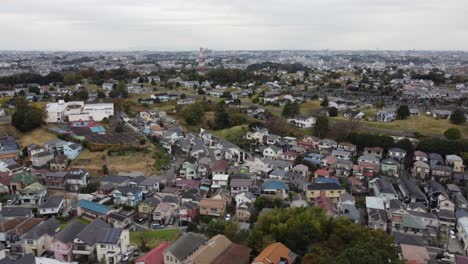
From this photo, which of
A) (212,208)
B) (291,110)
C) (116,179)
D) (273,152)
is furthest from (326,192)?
(291,110)

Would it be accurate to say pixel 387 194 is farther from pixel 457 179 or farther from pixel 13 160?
pixel 13 160

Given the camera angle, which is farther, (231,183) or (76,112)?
(76,112)

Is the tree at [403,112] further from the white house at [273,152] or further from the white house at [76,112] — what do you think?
the white house at [76,112]

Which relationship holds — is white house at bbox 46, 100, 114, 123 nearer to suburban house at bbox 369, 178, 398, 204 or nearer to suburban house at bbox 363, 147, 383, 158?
suburban house at bbox 363, 147, 383, 158

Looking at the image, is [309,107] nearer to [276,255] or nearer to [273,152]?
[273,152]

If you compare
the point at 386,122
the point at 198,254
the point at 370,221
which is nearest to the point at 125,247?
the point at 198,254

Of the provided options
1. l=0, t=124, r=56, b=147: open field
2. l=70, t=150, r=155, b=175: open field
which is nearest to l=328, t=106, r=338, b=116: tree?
l=70, t=150, r=155, b=175: open field

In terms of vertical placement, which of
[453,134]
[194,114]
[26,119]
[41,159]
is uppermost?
[26,119]
